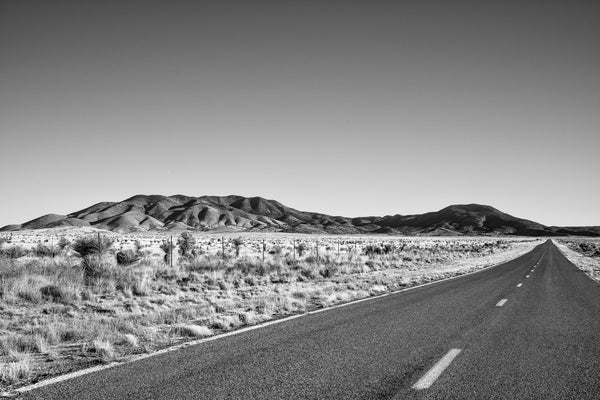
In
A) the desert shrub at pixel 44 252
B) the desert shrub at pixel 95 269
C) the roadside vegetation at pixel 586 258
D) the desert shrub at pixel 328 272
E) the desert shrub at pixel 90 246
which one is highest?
the desert shrub at pixel 90 246

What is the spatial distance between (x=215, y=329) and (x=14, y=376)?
14.2ft

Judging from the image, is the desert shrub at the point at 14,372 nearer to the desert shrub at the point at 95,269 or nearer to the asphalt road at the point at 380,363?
the asphalt road at the point at 380,363

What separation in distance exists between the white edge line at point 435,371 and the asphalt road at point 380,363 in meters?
0.01

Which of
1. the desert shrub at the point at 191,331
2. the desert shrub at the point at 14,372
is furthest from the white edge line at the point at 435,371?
the desert shrub at the point at 14,372

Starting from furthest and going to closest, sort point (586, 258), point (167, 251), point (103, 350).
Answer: point (586, 258), point (167, 251), point (103, 350)

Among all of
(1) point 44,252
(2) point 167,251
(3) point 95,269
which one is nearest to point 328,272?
(3) point 95,269

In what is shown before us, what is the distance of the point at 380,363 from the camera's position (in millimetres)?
6312

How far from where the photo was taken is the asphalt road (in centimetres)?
518

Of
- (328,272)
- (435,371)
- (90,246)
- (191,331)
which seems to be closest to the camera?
(435,371)

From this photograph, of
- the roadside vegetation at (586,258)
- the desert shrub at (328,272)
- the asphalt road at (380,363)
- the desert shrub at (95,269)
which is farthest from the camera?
the roadside vegetation at (586,258)

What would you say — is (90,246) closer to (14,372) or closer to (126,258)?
(126,258)

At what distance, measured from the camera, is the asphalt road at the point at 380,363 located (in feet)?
17.0

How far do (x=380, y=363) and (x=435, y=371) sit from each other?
749 mm

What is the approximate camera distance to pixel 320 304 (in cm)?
1366
